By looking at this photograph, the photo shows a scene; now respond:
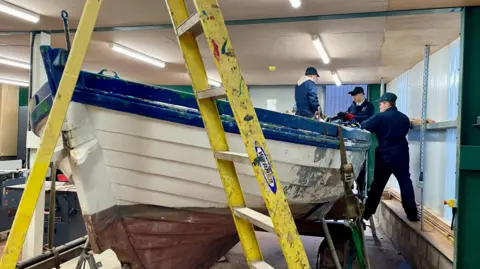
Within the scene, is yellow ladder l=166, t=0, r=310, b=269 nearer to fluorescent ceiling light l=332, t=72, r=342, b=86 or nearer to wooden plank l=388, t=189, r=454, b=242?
wooden plank l=388, t=189, r=454, b=242

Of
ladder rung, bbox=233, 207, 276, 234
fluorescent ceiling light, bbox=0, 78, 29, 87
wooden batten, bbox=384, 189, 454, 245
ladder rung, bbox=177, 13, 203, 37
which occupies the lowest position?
wooden batten, bbox=384, 189, 454, 245

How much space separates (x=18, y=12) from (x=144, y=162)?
2.79 m

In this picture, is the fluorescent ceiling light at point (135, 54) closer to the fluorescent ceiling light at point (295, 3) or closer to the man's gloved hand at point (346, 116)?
the fluorescent ceiling light at point (295, 3)

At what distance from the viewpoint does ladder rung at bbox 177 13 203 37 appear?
5.60 ft

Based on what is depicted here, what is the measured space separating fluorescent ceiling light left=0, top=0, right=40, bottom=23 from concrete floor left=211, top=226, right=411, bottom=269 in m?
3.44

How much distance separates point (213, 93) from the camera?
5.93 ft

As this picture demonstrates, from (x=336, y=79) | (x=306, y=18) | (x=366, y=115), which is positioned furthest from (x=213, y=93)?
(x=336, y=79)

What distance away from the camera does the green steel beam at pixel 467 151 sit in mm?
3375

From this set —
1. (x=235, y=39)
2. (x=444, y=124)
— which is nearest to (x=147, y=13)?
(x=235, y=39)

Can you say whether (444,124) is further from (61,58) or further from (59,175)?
(59,175)

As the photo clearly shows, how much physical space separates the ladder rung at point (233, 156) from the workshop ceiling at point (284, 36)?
2260mm

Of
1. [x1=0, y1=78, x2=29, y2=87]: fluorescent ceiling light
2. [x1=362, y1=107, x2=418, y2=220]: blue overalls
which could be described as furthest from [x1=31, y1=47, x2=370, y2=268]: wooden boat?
[x1=0, y1=78, x2=29, y2=87]: fluorescent ceiling light

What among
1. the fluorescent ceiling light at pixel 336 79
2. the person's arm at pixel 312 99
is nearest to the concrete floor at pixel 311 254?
the person's arm at pixel 312 99

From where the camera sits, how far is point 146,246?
252cm
